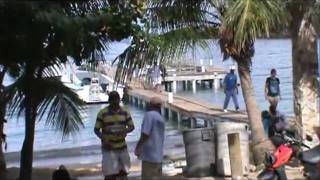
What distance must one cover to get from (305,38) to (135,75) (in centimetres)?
297

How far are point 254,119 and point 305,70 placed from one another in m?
1.51

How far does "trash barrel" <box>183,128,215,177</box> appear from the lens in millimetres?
11766

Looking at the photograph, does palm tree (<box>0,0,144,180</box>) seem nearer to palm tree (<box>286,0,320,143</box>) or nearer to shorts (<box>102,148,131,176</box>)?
shorts (<box>102,148,131,176</box>)

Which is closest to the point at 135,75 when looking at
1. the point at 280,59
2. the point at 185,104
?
the point at 185,104

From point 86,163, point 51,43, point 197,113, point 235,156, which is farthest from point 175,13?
point 197,113

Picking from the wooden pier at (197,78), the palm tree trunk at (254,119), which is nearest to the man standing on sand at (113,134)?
the palm tree trunk at (254,119)

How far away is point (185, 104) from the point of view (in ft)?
111

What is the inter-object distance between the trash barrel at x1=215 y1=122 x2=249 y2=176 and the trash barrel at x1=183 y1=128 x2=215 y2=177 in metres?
0.14

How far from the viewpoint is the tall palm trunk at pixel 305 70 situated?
472 inches

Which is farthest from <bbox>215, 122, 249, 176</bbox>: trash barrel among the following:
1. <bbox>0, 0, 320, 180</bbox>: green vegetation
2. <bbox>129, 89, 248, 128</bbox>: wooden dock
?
<bbox>129, 89, 248, 128</bbox>: wooden dock

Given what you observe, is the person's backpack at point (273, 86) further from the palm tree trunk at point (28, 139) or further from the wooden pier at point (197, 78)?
the wooden pier at point (197, 78)

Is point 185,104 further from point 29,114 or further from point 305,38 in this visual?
point 29,114

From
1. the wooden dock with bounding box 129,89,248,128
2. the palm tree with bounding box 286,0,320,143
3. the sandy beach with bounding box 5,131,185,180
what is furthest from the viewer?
the wooden dock with bounding box 129,89,248,128

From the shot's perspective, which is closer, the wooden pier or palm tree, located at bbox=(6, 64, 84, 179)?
palm tree, located at bbox=(6, 64, 84, 179)
